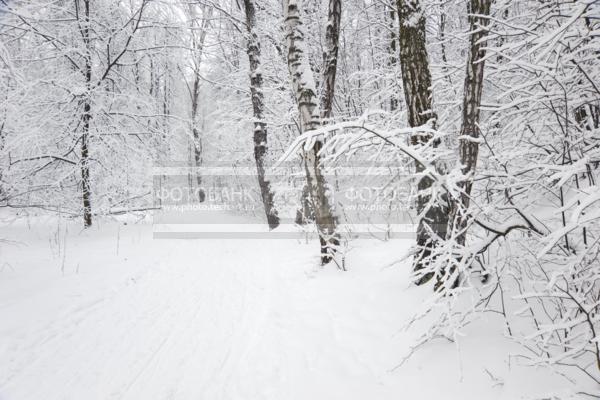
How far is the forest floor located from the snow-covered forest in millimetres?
21

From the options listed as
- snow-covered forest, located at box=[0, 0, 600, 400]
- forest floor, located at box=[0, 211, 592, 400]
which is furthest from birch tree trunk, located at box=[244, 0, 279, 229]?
forest floor, located at box=[0, 211, 592, 400]

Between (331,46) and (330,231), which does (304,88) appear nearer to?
(331,46)

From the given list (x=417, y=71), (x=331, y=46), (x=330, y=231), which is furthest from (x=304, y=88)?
(x=330, y=231)

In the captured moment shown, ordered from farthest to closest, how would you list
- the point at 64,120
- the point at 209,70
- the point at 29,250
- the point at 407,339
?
the point at 209,70, the point at 64,120, the point at 29,250, the point at 407,339

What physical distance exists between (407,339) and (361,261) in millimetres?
2289

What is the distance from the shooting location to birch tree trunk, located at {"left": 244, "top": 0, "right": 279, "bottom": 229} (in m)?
9.25

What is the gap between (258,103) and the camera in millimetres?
9672

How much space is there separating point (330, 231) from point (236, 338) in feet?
8.62

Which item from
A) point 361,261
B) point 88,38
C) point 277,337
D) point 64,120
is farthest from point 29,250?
point 361,261

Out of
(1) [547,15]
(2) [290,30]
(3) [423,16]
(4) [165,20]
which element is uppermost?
(4) [165,20]

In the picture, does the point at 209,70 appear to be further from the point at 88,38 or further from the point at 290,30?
the point at 290,30

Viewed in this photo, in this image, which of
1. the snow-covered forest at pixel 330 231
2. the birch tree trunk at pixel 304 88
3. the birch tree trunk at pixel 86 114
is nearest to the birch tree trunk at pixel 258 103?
the snow-covered forest at pixel 330 231

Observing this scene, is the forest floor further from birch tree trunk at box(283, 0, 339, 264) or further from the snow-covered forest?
birch tree trunk at box(283, 0, 339, 264)

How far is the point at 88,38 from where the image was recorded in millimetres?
7746
